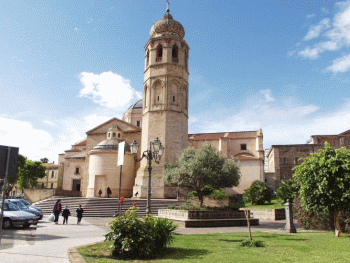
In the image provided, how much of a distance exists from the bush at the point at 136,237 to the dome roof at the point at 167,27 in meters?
30.5

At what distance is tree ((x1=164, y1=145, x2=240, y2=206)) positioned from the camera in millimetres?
21812

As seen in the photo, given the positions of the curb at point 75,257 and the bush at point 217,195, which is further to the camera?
the bush at point 217,195

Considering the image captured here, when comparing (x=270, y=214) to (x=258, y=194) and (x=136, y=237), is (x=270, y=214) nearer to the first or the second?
(x=258, y=194)

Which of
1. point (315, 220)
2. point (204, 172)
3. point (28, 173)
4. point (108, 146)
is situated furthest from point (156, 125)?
point (28, 173)

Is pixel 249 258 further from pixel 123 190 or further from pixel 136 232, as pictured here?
pixel 123 190

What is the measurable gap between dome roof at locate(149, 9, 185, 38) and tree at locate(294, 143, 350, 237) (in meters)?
26.8

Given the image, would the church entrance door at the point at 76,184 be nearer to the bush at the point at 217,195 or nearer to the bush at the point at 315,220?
the bush at the point at 217,195

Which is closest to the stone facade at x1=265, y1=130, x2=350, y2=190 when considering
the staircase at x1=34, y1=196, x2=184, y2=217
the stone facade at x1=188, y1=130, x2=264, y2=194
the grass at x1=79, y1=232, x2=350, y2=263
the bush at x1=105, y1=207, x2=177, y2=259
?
the stone facade at x1=188, y1=130, x2=264, y2=194

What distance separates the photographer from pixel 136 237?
7645 mm

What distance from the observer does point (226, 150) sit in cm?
→ 4747

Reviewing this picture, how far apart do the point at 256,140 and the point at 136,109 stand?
1960 cm

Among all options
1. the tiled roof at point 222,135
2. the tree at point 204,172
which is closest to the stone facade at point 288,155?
the tiled roof at point 222,135

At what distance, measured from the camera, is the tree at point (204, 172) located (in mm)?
21812

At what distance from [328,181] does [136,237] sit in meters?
8.13
